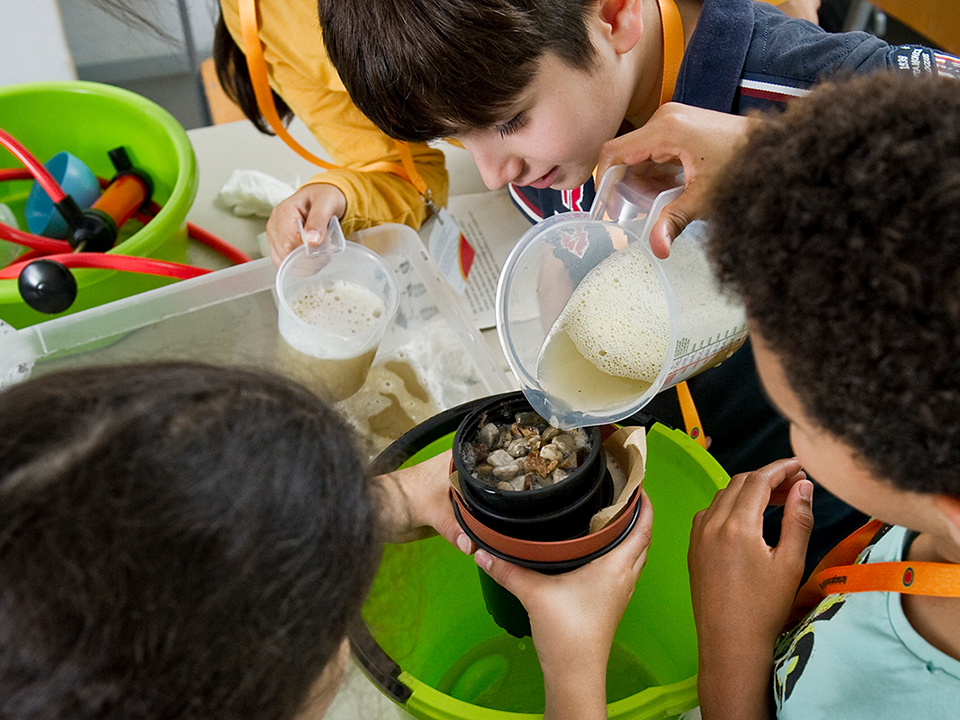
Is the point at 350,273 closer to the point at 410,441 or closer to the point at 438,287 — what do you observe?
the point at 438,287

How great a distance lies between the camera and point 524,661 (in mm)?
830

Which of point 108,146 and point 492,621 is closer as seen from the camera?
point 492,621

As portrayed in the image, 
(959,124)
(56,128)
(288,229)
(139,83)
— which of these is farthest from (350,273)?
(139,83)

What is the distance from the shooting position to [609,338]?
0.64 m

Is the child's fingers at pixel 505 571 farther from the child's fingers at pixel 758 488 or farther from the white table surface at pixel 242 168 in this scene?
the white table surface at pixel 242 168

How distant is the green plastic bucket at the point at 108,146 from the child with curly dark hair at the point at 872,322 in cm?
75

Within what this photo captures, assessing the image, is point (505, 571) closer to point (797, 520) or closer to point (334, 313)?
point (797, 520)

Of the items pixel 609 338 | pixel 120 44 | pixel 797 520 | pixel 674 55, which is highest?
pixel 674 55

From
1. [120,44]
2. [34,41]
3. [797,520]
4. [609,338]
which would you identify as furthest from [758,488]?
[120,44]

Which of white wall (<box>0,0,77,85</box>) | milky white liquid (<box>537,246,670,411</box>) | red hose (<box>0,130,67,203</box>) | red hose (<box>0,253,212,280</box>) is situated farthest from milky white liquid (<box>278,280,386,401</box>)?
white wall (<box>0,0,77,85</box>)

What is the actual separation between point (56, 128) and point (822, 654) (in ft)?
3.91

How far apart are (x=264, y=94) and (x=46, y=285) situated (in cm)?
35

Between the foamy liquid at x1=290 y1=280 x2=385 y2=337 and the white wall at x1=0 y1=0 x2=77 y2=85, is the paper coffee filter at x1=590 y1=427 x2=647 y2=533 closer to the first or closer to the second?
the foamy liquid at x1=290 y1=280 x2=385 y2=337

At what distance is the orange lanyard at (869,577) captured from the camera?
0.50 m
